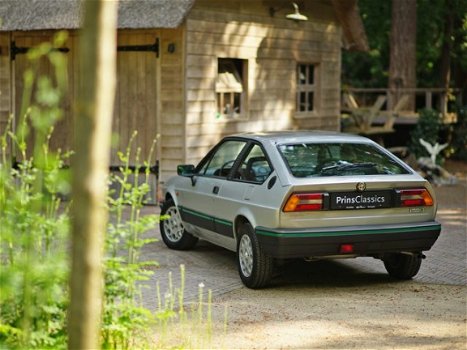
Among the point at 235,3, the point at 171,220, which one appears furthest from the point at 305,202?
the point at 235,3

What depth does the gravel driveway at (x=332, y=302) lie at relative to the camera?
7.55m

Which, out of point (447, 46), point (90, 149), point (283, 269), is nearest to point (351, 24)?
point (283, 269)

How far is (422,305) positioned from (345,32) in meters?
14.0

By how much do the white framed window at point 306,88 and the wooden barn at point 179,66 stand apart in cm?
85

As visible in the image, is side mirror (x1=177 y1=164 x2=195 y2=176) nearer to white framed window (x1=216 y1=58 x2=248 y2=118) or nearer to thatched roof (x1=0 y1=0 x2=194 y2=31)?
thatched roof (x1=0 y1=0 x2=194 y2=31)

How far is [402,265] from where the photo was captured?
10109 mm

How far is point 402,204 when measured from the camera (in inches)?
374

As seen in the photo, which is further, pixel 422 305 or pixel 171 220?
pixel 171 220

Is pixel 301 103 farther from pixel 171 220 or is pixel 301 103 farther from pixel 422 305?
pixel 422 305

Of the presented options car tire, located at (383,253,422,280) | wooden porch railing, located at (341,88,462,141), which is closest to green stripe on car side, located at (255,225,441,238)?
car tire, located at (383,253,422,280)

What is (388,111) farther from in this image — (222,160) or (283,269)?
(283,269)

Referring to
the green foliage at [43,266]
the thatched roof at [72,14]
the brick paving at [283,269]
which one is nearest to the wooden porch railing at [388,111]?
the thatched roof at [72,14]

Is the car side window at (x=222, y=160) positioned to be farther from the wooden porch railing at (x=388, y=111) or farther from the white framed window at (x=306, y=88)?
the wooden porch railing at (x=388, y=111)

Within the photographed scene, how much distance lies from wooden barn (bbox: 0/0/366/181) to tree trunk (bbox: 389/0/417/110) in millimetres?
9004
